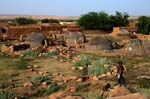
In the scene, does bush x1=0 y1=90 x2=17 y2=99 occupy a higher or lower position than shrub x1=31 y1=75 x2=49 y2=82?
higher

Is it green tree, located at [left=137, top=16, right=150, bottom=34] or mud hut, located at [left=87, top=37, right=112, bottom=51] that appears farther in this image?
green tree, located at [left=137, top=16, right=150, bottom=34]

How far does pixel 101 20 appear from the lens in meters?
43.5

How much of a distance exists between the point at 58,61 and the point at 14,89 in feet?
25.7

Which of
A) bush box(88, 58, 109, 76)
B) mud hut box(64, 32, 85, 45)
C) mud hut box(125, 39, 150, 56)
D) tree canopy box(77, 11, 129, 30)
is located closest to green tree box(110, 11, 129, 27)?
tree canopy box(77, 11, 129, 30)

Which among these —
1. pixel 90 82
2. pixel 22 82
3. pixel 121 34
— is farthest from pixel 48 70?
pixel 121 34

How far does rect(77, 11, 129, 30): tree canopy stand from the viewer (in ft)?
140

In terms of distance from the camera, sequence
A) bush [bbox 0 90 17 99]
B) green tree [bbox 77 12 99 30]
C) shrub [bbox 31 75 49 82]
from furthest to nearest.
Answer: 1. green tree [bbox 77 12 99 30]
2. shrub [bbox 31 75 49 82]
3. bush [bbox 0 90 17 99]

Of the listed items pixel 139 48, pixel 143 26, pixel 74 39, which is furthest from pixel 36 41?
pixel 143 26

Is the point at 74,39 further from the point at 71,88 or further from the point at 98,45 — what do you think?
the point at 71,88

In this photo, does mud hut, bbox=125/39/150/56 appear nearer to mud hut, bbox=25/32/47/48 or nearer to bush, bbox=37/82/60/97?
mud hut, bbox=25/32/47/48

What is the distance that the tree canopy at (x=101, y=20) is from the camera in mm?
42750

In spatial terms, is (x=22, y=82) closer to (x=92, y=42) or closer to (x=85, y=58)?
(x=85, y=58)

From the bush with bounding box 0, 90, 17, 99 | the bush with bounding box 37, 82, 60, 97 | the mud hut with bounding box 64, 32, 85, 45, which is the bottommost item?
the mud hut with bounding box 64, 32, 85, 45

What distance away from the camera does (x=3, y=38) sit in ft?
104
